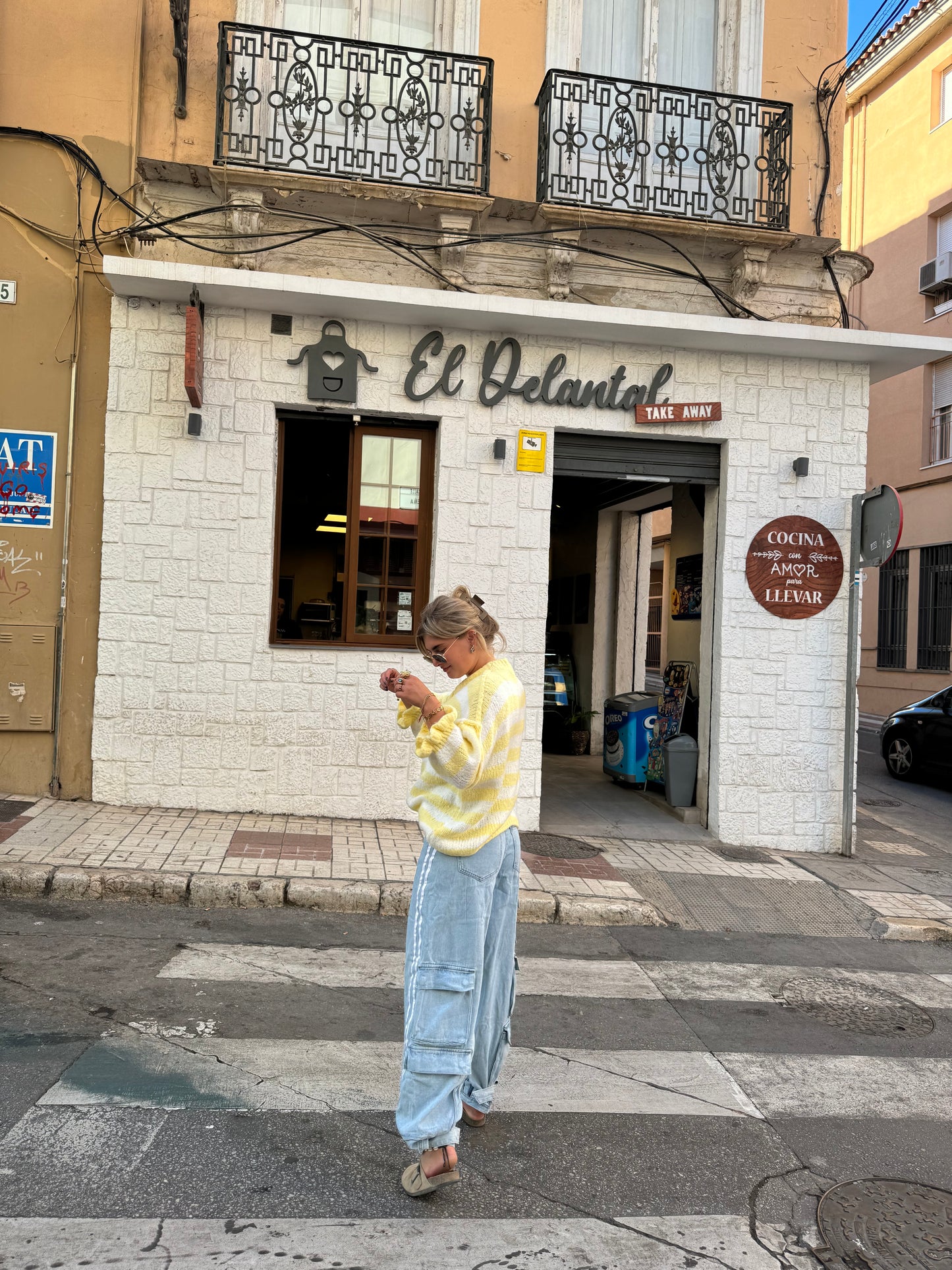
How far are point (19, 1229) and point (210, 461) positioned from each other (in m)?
6.31

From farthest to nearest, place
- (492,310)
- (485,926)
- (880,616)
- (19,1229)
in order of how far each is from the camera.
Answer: (880,616) → (492,310) → (485,926) → (19,1229)

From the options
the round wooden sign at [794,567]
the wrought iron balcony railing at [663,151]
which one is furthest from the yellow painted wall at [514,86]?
the round wooden sign at [794,567]

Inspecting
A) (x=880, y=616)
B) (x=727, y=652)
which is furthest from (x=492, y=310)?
(x=880, y=616)

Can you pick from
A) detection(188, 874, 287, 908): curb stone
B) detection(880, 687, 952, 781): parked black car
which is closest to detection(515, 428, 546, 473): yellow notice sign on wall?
detection(188, 874, 287, 908): curb stone

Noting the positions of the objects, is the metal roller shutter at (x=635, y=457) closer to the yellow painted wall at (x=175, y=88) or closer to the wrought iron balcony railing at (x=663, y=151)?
the wrought iron balcony railing at (x=663, y=151)

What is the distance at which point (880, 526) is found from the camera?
28.0 ft

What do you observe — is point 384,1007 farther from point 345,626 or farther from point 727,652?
point 727,652

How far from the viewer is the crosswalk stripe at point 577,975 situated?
197 inches

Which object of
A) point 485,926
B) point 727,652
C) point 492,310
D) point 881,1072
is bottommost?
point 881,1072

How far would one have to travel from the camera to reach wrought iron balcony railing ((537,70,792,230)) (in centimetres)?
856

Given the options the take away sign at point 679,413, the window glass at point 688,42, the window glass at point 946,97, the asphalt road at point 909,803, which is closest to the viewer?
the take away sign at point 679,413

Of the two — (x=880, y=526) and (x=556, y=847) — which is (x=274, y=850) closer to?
(x=556, y=847)

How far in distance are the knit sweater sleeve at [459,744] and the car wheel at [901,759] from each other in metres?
12.9

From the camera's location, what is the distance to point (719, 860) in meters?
8.25
